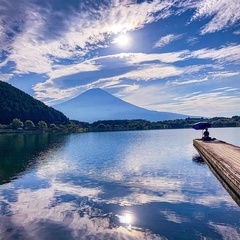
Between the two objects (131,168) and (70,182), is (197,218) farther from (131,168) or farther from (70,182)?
(131,168)

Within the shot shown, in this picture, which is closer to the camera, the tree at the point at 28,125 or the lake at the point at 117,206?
the lake at the point at 117,206

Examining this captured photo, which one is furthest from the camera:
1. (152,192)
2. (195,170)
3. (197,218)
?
(195,170)

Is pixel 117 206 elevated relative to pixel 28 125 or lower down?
lower down

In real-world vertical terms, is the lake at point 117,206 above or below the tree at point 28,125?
below

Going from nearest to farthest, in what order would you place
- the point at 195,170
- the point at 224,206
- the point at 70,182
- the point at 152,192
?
the point at 224,206 < the point at 152,192 < the point at 70,182 < the point at 195,170

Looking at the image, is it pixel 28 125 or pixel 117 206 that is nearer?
pixel 117 206

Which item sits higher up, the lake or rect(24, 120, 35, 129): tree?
rect(24, 120, 35, 129): tree

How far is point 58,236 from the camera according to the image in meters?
11.3

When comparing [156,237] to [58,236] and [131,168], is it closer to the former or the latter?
[58,236]

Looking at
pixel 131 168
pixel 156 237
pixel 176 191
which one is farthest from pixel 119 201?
pixel 131 168

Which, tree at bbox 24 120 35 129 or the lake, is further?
tree at bbox 24 120 35 129

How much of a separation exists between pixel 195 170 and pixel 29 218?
1790 centimetres

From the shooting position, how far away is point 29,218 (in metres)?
13.4

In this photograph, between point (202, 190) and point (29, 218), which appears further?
point (202, 190)
